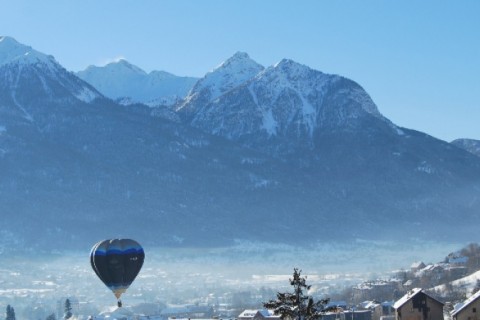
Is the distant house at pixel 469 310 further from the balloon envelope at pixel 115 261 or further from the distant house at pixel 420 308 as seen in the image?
the balloon envelope at pixel 115 261

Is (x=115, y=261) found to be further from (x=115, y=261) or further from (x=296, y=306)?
(x=296, y=306)

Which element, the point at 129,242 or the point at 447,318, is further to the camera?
the point at 447,318

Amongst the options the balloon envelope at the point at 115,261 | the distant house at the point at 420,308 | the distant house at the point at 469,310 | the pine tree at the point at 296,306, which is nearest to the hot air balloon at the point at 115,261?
the balloon envelope at the point at 115,261

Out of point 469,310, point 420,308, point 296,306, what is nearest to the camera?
point 296,306

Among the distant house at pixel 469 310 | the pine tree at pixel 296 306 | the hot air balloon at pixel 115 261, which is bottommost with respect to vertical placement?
the pine tree at pixel 296 306

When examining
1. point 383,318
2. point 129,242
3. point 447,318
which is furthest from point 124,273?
point 383,318

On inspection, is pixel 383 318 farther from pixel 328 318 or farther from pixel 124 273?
pixel 124 273

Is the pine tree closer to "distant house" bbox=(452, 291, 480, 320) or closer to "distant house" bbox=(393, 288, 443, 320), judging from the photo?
"distant house" bbox=(452, 291, 480, 320)

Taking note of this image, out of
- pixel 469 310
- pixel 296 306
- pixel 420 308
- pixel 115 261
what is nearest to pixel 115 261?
pixel 115 261

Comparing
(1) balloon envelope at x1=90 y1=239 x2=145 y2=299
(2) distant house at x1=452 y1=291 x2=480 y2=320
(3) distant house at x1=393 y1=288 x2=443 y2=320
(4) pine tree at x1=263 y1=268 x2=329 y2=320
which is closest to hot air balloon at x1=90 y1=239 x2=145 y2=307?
(1) balloon envelope at x1=90 y1=239 x2=145 y2=299
